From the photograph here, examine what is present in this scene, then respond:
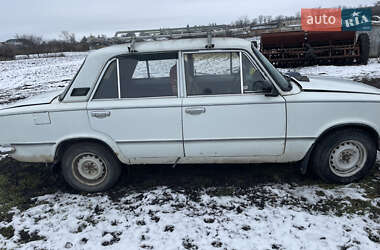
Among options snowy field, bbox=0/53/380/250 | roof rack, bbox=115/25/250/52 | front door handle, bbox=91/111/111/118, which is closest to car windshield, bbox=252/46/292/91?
roof rack, bbox=115/25/250/52

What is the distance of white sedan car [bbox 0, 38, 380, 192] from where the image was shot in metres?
3.39

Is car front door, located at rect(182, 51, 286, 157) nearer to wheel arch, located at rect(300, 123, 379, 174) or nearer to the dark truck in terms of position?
wheel arch, located at rect(300, 123, 379, 174)

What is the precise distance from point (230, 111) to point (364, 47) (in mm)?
12473

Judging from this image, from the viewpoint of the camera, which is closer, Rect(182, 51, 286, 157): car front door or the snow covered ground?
the snow covered ground

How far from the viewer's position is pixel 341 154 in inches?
141

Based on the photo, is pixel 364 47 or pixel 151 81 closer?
pixel 151 81

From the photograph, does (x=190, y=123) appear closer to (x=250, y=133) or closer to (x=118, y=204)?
(x=250, y=133)

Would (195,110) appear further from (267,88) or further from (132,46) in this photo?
(132,46)

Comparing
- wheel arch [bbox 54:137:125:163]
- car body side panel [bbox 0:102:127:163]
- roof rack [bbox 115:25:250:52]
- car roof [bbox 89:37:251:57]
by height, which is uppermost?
roof rack [bbox 115:25:250:52]

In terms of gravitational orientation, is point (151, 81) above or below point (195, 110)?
above

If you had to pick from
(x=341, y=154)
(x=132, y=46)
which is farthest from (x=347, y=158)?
(x=132, y=46)

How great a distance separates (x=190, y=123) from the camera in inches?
137

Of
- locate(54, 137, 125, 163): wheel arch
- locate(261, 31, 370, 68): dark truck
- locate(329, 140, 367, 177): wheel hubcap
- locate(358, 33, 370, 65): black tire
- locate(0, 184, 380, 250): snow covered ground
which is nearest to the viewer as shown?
locate(0, 184, 380, 250): snow covered ground

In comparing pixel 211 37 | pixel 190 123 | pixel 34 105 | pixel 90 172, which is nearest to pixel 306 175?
pixel 190 123
